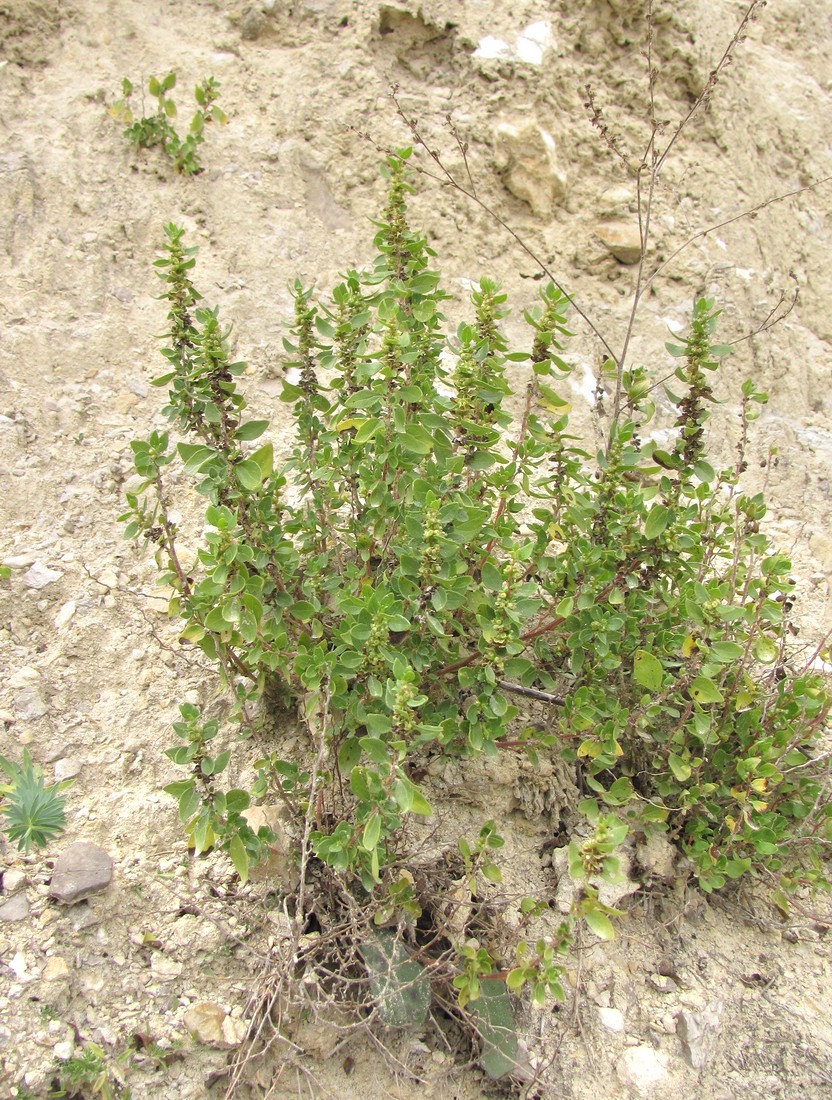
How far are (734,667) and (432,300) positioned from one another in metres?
1.45

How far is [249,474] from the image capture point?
7.66 feet

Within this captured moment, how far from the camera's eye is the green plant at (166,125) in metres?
4.32

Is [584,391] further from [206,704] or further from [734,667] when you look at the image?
[206,704]

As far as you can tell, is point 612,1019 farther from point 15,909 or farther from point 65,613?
point 65,613

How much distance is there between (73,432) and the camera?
3.54 metres

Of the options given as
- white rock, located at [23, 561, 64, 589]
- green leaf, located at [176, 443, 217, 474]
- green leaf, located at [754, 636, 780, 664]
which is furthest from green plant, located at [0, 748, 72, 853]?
green leaf, located at [754, 636, 780, 664]

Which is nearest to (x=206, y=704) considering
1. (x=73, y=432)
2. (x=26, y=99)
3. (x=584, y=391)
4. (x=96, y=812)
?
(x=96, y=812)

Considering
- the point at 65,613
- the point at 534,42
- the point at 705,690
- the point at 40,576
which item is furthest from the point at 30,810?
the point at 534,42

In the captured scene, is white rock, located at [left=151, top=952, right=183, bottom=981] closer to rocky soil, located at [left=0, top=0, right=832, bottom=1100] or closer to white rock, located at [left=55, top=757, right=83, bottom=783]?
rocky soil, located at [left=0, top=0, right=832, bottom=1100]

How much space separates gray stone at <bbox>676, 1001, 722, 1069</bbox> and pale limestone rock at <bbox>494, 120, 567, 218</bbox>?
12.4ft

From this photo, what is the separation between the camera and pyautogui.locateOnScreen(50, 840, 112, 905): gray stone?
94.3 inches

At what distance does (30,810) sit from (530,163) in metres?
3.91

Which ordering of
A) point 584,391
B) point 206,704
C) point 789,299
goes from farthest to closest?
1. point 789,299
2. point 584,391
3. point 206,704

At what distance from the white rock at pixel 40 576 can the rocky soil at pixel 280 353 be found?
0.01 metres
